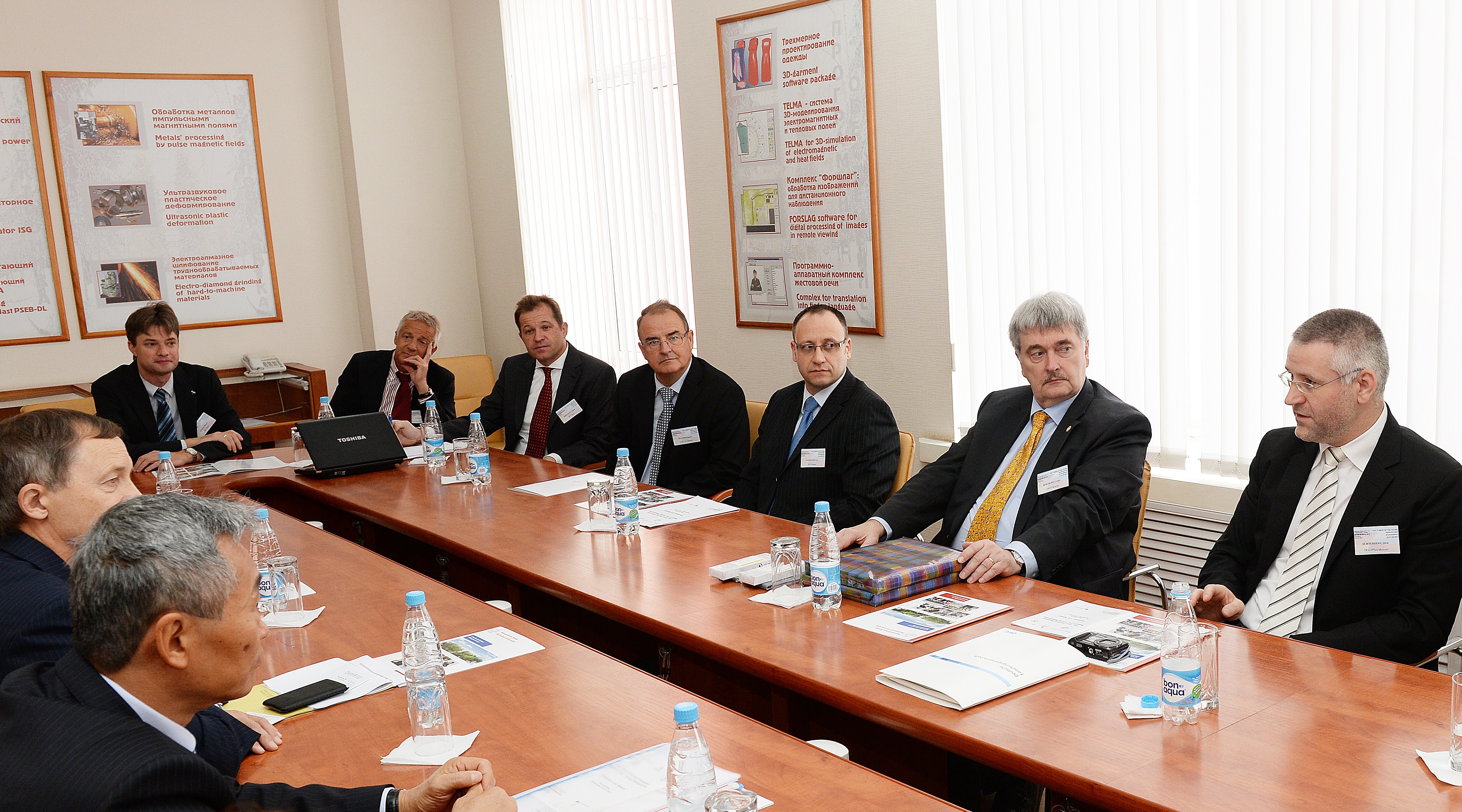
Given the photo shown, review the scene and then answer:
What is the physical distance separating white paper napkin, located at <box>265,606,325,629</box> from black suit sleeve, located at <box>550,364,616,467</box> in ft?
8.17

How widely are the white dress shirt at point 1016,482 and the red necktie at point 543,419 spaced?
8.50ft

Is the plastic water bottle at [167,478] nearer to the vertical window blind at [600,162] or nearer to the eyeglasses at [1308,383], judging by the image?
the vertical window blind at [600,162]

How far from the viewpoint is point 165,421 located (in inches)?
228

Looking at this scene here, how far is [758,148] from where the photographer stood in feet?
18.6

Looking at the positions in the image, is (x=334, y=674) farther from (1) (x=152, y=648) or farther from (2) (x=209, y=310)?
(2) (x=209, y=310)

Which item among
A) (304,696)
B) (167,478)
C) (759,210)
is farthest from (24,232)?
(304,696)

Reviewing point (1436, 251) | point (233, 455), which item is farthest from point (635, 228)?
point (1436, 251)

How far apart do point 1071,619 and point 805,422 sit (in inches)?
73.1

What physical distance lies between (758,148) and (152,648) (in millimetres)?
4595

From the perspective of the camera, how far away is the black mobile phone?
7.27 ft

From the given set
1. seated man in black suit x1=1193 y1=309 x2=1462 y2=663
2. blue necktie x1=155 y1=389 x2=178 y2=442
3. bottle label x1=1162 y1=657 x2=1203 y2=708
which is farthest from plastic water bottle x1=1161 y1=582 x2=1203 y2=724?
blue necktie x1=155 y1=389 x2=178 y2=442

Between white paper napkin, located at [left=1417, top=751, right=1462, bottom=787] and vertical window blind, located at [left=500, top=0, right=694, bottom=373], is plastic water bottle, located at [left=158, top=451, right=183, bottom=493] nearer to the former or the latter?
vertical window blind, located at [left=500, top=0, right=694, bottom=373]

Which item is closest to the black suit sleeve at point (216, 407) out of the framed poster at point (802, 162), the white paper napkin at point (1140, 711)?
the framed poster at point (802, 162)

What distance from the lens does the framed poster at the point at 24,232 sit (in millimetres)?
6742
